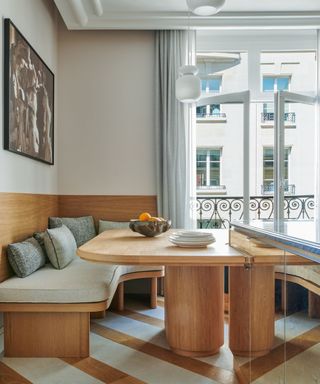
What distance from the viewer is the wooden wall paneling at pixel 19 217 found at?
2723 mm

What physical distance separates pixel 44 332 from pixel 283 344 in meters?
1.74

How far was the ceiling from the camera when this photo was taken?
12.5 ft

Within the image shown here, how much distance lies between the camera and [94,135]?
430 cm

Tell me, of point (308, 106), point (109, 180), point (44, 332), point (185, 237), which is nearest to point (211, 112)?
point (308, 106)

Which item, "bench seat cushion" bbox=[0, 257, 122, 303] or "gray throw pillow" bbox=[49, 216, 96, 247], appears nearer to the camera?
"bench seat cushion" bbox=[0, 257, 122, 303]

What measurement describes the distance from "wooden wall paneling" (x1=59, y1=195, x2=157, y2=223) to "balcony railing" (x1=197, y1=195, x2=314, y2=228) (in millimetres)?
894

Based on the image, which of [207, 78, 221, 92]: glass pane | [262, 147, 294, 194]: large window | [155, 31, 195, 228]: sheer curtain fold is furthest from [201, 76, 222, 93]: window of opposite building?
[262, 147, 294, 194]: large window

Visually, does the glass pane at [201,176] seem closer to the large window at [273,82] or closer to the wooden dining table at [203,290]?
the large window at [273,82]

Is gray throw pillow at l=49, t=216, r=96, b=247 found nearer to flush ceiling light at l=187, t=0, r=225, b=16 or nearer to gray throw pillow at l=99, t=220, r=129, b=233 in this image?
gray throw pillow at l=99, t=220, r=129, b=233

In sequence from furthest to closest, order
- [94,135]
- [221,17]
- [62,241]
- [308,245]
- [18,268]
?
[94,135] < [221,17] < [62,241] < [18,268] < [308,245]

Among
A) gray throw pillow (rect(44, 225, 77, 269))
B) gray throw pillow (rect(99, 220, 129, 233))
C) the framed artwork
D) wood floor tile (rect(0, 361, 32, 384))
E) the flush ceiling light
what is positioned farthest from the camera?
gray throw pillow (rect(99, 220, 129, 233))

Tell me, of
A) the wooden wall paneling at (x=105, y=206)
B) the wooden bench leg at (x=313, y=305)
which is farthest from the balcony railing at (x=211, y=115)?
the wooden bench leg at (x=313, y=305)

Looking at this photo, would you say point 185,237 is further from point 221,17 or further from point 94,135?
point 221,17

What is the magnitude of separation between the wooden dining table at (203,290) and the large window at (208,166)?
179 cm
